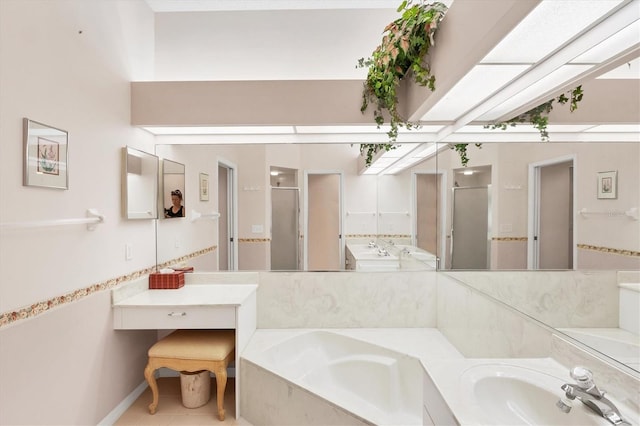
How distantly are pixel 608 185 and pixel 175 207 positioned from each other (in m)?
2.69

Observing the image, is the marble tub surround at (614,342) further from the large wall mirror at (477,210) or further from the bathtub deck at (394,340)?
the bathtub deck at (394,340)

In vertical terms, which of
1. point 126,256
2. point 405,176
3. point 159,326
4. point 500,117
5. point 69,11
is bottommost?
point 159,326

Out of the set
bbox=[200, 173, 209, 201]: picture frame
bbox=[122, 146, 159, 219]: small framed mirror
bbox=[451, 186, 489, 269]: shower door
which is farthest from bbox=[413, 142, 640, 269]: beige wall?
bbox=[122, 146, 159, 219]: small framed mirror

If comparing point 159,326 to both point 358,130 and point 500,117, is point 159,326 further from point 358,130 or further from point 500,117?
Answer: point 500,117

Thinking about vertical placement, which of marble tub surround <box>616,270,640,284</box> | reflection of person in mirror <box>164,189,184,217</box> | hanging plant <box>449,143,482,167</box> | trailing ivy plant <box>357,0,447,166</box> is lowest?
marble tub surround <box>616,270,640,284</box>

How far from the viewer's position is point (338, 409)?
173 centimetres

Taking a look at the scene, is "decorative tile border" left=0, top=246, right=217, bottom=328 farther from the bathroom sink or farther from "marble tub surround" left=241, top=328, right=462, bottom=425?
the bathroom sink

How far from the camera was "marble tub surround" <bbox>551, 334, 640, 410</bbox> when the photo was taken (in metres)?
0.95

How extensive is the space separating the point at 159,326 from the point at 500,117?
7.92 feet

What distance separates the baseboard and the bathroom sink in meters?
2.19

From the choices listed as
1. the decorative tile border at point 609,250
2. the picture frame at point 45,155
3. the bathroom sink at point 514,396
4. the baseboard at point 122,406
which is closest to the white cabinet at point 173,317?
the baseboard at point 122,406

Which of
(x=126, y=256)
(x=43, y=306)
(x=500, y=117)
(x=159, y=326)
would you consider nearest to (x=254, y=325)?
(x=159, y=326)

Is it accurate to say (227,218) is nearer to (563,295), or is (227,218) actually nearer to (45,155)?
(45,155)

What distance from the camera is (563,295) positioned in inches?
49.3
